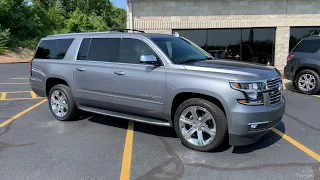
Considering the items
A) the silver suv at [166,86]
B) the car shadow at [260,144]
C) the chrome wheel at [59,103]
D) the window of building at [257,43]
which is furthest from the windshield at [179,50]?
the window of building at [257,43]

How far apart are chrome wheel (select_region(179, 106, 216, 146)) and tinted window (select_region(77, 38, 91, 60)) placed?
2.47 m

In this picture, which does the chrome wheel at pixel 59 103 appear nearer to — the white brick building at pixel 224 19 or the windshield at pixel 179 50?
the windshield at pixel 179 50

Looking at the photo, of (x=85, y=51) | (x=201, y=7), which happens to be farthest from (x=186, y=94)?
(x=201, y=7)

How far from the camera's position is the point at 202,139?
437 cm

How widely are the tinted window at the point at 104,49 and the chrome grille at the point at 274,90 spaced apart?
2.67 meters

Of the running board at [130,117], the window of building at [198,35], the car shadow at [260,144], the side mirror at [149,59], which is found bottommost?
the car shadow at [260,144]

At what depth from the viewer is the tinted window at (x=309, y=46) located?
8.71m

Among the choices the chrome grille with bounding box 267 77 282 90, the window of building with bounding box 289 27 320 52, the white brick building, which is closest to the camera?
the chrome grille with bounding box 267 77 282 90

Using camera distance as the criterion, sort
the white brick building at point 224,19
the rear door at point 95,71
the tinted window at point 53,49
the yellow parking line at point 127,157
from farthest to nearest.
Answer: the white brick building at point 224,19
the tinted window at point 53,49
the rear door at point 95,71
the yellow parking line at point 127,157

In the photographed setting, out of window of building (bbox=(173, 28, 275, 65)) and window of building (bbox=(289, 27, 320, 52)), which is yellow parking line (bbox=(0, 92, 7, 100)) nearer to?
window of building (bbox=(173, 28, 275, 65))

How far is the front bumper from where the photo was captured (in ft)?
12.8

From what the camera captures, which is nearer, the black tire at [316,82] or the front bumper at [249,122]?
the front bumper at [249,122]

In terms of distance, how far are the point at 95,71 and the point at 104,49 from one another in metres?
0.46

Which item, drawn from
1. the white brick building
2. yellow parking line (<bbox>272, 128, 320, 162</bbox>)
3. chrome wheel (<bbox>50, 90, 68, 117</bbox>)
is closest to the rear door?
chrome wheel (<bbox>50, 90, 68, 117</bbox>)
